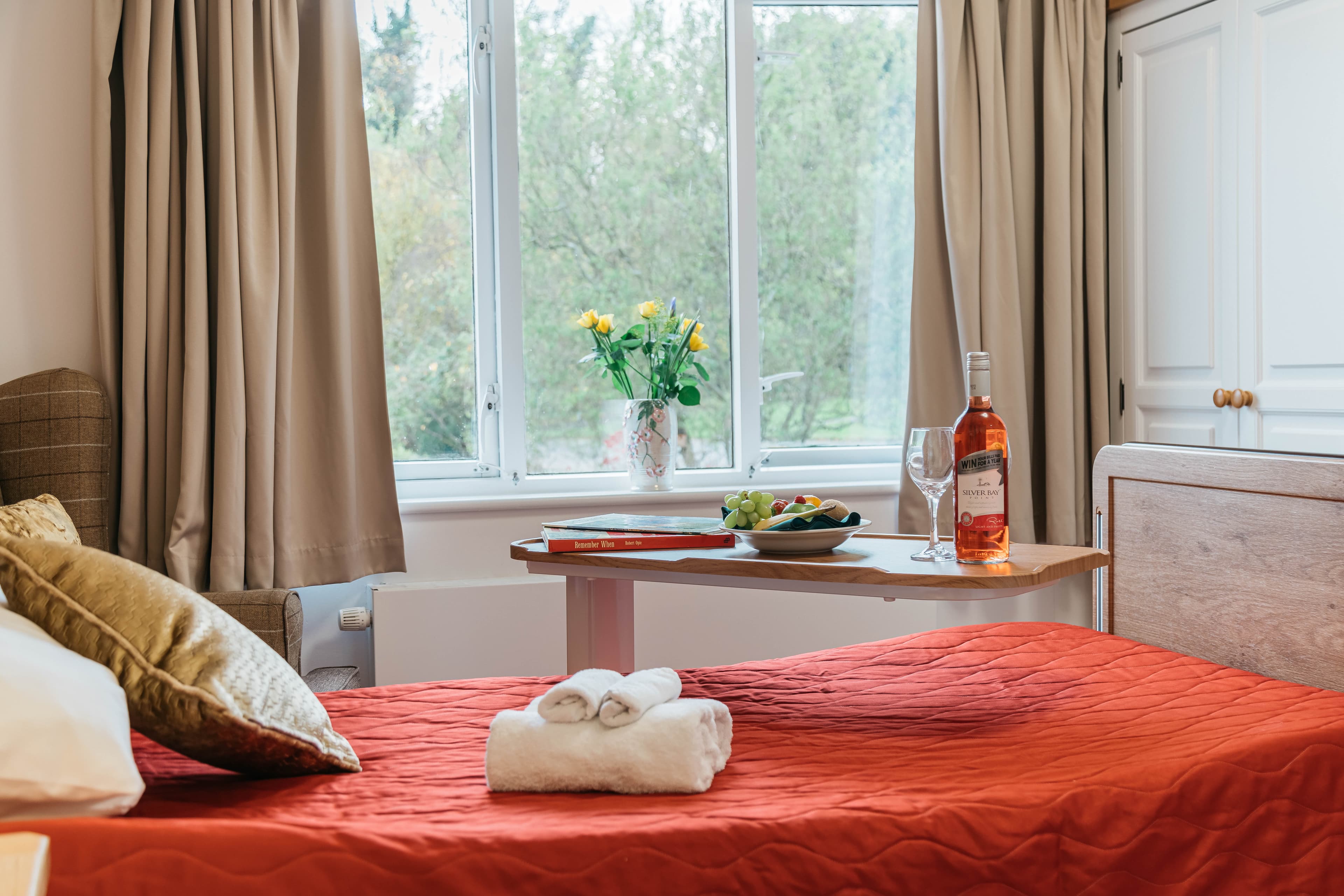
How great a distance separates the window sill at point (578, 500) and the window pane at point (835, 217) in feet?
0.91

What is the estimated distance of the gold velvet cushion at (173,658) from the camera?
39.2 inches

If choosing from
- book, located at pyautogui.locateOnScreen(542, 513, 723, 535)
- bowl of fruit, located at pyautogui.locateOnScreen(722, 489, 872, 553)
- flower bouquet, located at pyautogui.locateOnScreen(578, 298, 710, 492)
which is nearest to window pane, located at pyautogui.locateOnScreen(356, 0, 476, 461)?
flower bouquet, located at pyautogui.locateOnScreen(578, 298, 710, 492)

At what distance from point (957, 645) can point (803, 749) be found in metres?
0.49

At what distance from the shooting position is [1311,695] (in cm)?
126

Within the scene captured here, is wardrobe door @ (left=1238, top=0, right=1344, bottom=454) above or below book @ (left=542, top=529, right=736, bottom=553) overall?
above

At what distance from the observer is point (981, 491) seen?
138 centimetres

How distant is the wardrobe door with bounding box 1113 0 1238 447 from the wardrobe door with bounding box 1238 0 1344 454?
5 cm

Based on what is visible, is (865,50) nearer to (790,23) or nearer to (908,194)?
(790,23)

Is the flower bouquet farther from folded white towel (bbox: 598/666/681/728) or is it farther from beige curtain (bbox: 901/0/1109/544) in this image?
folded white towel (bbox: 598/666/681/728)

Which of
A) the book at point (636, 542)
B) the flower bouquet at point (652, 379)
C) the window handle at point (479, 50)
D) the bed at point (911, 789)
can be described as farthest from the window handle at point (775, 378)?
the bed at point (911, 789)

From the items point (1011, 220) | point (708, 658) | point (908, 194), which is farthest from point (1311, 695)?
point (908, 194)

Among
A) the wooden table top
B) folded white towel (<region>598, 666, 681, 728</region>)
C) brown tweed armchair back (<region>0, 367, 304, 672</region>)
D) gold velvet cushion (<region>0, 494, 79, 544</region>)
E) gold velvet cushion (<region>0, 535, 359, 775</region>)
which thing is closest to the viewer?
gold velvet cushion (<region>0, 535, 359, 775</region>)

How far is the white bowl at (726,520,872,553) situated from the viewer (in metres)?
1.51

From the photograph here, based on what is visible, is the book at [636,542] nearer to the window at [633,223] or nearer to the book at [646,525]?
the book at [646,525]
